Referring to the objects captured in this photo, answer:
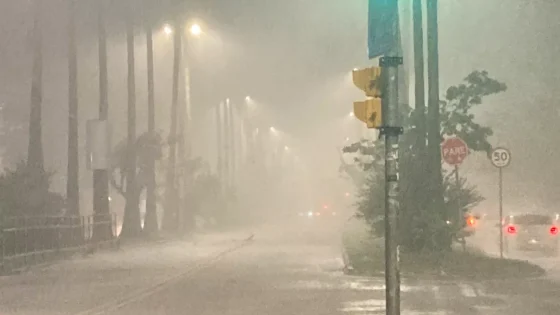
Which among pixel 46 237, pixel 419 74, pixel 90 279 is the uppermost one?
pixel 419 74

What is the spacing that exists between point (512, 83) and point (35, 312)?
52.9 meters

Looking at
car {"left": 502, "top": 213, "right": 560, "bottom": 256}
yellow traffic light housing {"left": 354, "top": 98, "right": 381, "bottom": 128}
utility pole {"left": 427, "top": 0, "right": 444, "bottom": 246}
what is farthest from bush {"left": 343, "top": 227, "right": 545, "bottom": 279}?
yellow traffic light housing {"left": 354, "top": 98, "right": 381, "bottom": 128}

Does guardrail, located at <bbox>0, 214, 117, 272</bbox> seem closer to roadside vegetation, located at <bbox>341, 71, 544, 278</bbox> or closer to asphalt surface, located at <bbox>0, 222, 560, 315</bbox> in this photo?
asphalt surface, located at <bbox>0, 222, 560, 315</bbox>

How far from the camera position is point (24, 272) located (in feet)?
92.9

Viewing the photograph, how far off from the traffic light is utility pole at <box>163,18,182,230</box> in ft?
132

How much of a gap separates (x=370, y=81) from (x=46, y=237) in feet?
71.3

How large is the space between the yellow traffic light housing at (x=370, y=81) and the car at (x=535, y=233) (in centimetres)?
2291

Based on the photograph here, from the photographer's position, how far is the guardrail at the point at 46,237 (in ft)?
94.4

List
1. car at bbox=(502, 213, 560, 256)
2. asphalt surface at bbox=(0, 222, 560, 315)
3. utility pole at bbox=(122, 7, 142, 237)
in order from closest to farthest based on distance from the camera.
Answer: asphalt surface at bbox=(0, 222, 560, 315) → car at bbox=(502, 213, 560, 256) → utility pole at bbox=(122, 7, 142, 237)

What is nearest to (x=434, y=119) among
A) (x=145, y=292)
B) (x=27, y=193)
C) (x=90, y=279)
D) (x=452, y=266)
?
(x=452, y=266)

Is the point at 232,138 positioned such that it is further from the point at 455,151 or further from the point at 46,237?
the point at 455,151

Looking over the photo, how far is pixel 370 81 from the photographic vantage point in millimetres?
12766

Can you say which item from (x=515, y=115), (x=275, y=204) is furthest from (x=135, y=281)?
(x=275, y=204)

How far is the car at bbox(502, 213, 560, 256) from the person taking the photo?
3419 cm
